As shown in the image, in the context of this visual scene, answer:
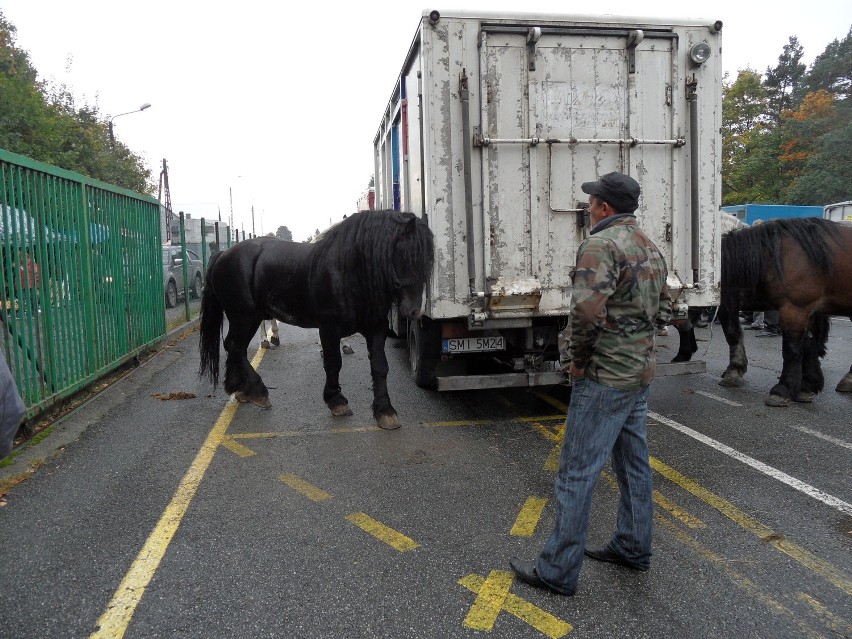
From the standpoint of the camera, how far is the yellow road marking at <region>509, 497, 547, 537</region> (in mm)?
3491

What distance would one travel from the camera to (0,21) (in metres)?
29.0

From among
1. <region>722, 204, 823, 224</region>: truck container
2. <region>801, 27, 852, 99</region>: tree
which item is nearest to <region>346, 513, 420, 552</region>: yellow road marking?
<region>722, 204, 823, 224</region>: truck container

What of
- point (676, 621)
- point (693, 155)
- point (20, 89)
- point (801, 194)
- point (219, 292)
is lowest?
point (676, 621)

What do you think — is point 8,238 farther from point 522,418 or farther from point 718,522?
point 718,522

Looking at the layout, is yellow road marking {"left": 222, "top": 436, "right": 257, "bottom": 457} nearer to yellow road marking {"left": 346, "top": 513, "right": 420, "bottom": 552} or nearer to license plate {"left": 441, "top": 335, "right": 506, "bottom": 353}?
yellow road marking {"left": 346, "top": 513, "right": 420, "bottom": 552}

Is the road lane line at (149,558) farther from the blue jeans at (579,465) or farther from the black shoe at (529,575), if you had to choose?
the blue jeans at (579,465)

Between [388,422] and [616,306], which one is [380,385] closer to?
[388,422]

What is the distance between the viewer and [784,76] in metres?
50.5

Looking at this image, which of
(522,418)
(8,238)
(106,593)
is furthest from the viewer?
(522,418)

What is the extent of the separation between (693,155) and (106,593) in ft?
17.2

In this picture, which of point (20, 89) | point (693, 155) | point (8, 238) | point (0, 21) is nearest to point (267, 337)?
point (8, 238)

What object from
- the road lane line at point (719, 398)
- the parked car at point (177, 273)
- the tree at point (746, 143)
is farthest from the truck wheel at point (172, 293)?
the tree at point (746, 143)

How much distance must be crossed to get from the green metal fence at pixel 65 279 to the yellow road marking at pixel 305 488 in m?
2.48

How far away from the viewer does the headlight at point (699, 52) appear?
539 centimetres
